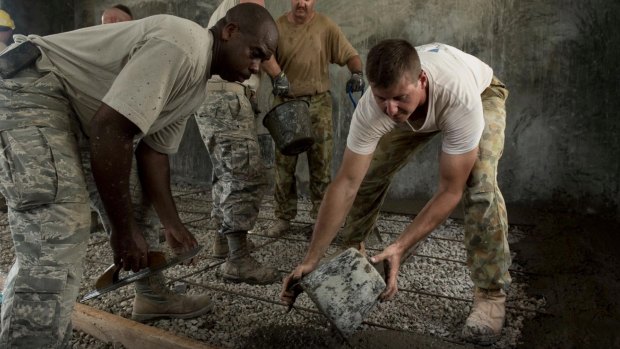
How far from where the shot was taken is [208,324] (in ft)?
7.04

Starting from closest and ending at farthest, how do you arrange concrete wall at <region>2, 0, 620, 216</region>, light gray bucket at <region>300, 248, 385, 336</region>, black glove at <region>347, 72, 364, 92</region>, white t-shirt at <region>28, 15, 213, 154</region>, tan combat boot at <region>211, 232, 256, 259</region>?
white t-shirt at <region>28, 15, 213, 154</region> → light gray bucket at <region>300, 248, 385, 336</region> → tan combat boot at <region>211, 232, 256, 259</region> → black glove at <region>347, 72, 364, 92</region> → concrete wall at <region>2, 0, 620, 216</region>

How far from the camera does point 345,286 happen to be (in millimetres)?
1614

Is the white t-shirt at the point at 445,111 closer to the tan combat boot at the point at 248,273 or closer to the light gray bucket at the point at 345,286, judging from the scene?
the light gray bucket at the point at 345,286

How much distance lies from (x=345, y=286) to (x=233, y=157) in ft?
4.14

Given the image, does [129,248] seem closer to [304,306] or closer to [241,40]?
[241,40]

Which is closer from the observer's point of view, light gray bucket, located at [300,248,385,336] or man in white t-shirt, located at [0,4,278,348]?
man in white t-shirt, located at [0,4,278,348]

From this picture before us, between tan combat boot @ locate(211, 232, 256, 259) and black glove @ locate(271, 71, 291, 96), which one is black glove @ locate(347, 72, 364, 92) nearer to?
black glove @ locate(271, 71, 291, 96)

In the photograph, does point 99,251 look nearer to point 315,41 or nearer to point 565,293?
point 315,41

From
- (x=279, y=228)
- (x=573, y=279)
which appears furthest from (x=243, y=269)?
(x=573, y=279)

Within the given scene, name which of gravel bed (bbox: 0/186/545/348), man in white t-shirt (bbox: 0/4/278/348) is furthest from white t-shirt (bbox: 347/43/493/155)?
gravel bed (bbox: 0/186/545/348)

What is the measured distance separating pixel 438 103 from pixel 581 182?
295cm

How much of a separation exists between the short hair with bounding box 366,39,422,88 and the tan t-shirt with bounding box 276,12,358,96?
189 cm

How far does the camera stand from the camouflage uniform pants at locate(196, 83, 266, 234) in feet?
8.64

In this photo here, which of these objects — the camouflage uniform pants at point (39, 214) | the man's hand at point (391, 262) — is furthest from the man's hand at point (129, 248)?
the man's hand at point (391, 262)
